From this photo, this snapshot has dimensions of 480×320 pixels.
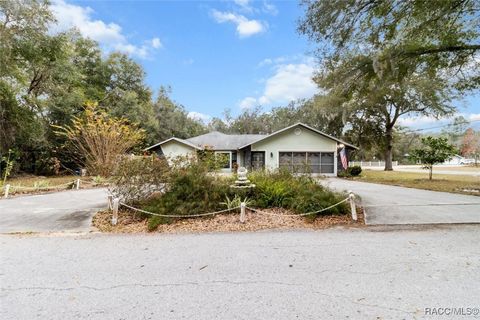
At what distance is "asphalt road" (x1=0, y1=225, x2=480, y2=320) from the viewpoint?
3.17 m

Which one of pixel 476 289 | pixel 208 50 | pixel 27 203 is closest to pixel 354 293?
pixel 476 289

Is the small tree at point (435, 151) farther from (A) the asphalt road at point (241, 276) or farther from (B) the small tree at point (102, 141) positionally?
(B) the small tree at point (102, 141)

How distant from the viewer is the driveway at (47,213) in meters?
7.13

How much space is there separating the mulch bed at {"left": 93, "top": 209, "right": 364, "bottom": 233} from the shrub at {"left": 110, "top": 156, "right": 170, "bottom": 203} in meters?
0.56

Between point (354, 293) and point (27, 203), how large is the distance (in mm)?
10921

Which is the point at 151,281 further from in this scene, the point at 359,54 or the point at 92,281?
the point at 359,54

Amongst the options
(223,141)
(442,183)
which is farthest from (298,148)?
(442,183)

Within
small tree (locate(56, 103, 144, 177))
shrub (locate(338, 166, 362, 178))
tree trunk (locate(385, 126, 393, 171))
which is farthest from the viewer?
tree trunk (locate(385, 126, 393, 171))

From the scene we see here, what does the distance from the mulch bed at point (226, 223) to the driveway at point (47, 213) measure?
63 centimetres

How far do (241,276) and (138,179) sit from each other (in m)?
4.78

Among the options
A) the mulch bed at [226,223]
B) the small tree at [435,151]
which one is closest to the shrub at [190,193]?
the mulch bed at [226,223]

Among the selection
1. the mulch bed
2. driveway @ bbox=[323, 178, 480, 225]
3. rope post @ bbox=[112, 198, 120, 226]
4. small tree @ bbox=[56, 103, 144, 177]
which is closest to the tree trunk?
driveway @ bbox=[323, 178, 480, 225]

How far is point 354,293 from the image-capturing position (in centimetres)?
348

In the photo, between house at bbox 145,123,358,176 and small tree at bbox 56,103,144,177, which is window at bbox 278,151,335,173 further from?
small tree at bbox 56,103,144,177
